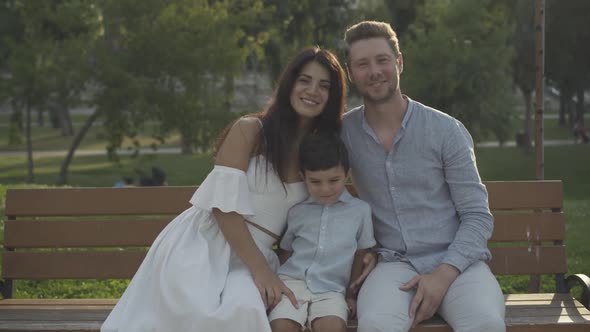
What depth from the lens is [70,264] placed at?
4.86 metres

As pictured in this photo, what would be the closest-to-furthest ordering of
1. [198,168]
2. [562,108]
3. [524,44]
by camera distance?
[198,168]
[524,44]
[562,108]

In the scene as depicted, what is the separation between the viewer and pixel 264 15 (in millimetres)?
24234

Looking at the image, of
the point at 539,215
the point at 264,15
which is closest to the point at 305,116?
the point at 539,215

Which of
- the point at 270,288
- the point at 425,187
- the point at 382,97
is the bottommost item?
the point at 270,288

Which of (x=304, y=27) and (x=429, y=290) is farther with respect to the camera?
(x=304, y=27)

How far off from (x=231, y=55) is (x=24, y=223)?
14224mm

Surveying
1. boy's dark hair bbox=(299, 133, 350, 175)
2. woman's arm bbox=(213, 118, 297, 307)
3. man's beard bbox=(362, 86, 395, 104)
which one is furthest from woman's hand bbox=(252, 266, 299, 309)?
man's beard bbox=(362, 86, 395, 104)

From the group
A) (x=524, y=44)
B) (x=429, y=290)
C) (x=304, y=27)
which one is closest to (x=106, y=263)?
(x=429, y=290)

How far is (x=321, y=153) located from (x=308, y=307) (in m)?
0.71

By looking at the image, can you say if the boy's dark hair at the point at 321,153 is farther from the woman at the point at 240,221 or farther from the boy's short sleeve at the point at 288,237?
the boy's short sleeve at the point at 288,237

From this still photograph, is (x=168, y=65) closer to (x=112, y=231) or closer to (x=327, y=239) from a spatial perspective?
(x=112, y=231)

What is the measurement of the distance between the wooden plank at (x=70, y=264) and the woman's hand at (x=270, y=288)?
43.5 inches

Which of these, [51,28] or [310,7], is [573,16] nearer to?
[310,7]

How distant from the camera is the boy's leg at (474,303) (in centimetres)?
376
